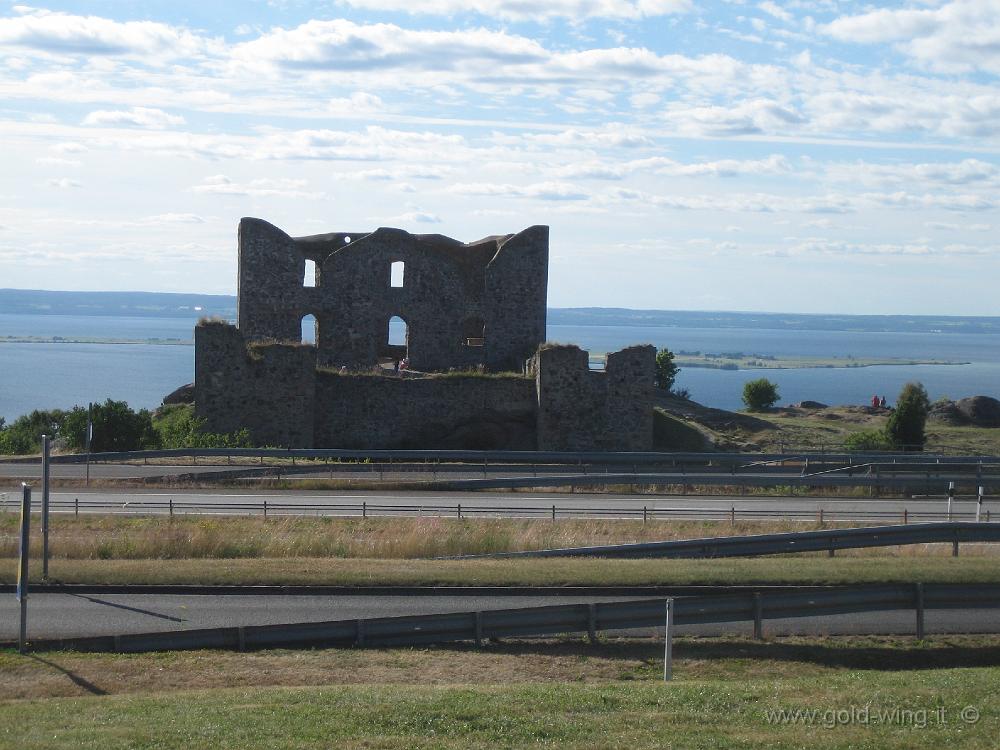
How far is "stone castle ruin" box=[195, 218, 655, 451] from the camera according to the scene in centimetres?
3553

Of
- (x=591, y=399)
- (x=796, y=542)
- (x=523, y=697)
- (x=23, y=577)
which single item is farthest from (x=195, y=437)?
(x=523, y=697)

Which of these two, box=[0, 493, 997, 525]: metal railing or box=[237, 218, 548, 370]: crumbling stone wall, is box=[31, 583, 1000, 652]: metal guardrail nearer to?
box=[0, 493, 997, 525]: metal railing

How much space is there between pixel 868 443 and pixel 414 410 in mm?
16203

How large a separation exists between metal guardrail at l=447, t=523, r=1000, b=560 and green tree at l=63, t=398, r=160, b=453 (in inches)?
736

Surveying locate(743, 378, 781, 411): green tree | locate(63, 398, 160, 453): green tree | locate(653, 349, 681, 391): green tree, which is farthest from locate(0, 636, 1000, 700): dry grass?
locate(743, 378, 781, 411): green tree

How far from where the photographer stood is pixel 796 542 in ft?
67.2

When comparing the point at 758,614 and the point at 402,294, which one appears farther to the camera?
the point at 402,294

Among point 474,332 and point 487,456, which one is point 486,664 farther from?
point 474,332

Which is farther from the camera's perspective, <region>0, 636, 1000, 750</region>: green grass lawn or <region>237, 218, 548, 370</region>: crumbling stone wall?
<region>237, 218, 548, 370</region>: crumbling stone wall

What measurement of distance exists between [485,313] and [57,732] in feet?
101

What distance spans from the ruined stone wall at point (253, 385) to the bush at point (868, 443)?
18.3 metres

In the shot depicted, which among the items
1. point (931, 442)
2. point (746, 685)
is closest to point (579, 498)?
point (746, 685)

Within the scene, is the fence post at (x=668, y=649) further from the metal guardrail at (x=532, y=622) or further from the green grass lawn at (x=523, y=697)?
the metal guardrail at (x=532, y=622)

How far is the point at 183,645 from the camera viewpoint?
14758 mm
